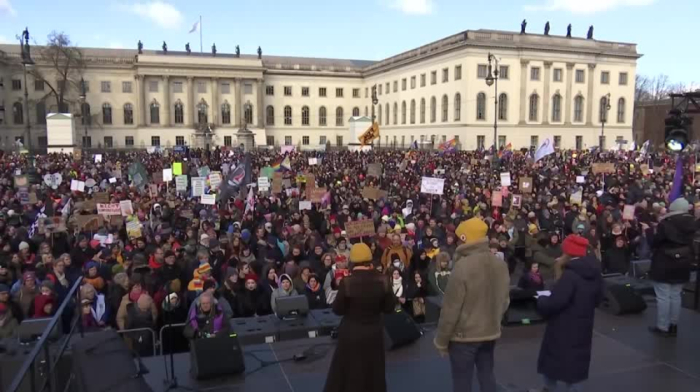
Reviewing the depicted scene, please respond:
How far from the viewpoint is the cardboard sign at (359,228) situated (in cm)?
1205

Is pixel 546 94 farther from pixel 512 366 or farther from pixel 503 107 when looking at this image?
pixel 512 366

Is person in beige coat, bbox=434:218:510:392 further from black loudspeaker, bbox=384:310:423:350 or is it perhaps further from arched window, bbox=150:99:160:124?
arched window, bbox=150:99:160:124

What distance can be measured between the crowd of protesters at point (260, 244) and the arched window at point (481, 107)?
42.3 metres

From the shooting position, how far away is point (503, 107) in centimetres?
6594

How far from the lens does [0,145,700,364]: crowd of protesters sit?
316 inches

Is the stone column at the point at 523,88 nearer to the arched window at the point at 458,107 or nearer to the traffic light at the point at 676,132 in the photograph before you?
the arched window at the point at 458,107

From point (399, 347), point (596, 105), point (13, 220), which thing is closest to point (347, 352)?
point (399, 347)

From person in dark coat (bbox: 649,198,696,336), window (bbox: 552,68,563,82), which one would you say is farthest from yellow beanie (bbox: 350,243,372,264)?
window (bbox: 552,68,563,82)

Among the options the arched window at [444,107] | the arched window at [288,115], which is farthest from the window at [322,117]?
the arched window at [444,107]

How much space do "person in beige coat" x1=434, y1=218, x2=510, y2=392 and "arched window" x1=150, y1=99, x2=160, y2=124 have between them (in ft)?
262

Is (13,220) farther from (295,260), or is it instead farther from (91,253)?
(295,260)

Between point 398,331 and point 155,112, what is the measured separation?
256ft

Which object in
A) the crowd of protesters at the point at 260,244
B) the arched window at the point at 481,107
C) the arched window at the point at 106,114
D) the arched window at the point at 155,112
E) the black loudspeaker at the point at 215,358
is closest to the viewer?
the black loudspeaker at the point at 215,358

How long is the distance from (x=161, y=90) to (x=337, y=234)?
7174 cm
